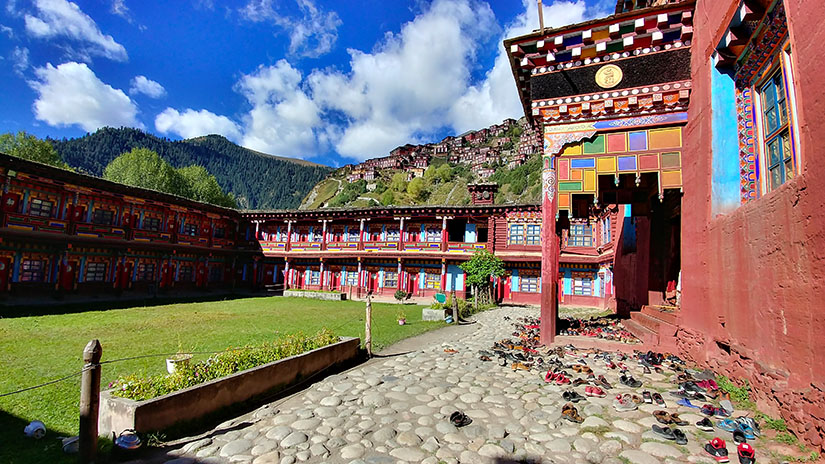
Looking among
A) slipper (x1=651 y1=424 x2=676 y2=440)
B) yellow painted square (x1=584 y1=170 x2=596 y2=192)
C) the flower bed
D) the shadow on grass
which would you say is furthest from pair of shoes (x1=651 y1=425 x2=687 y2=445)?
the shadow on grass

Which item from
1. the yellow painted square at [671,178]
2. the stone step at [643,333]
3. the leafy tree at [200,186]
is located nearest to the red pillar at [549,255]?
the stone step at [643,333]

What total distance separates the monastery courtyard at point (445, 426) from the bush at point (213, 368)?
615 millimetres

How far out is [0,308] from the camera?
589 inches

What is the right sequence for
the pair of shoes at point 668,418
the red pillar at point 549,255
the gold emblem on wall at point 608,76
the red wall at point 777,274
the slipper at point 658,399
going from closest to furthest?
1. the red wall at point 777,274
2. the pair of shoes at point 668,418
3. the slipper at point 658,399
4. the gold emblem on wall at point 608,76
5. the red pillar at point 549,255

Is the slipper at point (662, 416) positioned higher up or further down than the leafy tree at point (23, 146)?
further down

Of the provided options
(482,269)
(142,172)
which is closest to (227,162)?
(142,172)

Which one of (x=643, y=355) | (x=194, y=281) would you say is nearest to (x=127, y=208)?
(x=194, y=281)

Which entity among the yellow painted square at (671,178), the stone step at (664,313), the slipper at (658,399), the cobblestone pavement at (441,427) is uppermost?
the yellow painted square at (671,178)

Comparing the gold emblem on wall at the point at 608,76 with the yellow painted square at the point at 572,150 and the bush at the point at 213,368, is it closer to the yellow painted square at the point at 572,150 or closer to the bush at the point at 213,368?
the yellow painted square at the point at 572,150

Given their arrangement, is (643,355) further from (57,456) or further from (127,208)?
(127,208)

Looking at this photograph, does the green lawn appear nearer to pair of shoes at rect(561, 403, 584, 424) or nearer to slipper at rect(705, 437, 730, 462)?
pair of shoes at rect(561, 403, 584, 424)

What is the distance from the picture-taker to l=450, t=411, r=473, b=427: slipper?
14.3 feet

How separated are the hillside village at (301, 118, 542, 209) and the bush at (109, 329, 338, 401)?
2569 inches

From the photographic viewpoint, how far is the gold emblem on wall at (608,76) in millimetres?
8141
